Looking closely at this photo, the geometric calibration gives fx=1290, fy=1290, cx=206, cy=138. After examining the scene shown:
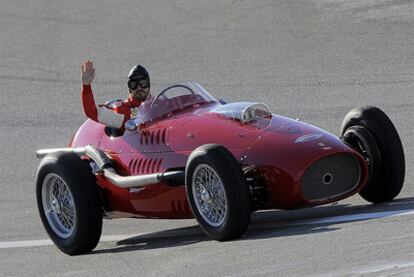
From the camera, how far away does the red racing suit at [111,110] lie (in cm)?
1133

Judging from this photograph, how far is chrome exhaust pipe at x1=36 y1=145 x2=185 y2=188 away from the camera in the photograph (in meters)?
10.2

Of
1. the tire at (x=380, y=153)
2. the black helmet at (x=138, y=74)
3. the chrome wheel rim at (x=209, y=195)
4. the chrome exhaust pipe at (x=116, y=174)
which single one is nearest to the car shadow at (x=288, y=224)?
the tire at (x=380, y=153)

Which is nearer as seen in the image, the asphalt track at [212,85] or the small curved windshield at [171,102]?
the asphalt track at [212,85]

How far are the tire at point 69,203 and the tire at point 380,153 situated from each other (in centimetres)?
222

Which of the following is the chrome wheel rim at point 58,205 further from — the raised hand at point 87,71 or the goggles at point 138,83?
the goggles at point 138,83

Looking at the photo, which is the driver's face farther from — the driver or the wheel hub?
the wheel hub

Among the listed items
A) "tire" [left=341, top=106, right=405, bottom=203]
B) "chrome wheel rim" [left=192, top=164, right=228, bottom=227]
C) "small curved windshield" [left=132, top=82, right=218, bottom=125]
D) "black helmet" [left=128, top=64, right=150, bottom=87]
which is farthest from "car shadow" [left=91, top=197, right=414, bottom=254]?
"black helmet" [left=128, top=64, right=150, bottom=87]

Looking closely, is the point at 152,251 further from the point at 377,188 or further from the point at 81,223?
the point at 377,188

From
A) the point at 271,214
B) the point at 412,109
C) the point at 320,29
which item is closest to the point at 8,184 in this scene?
the point at 271,214

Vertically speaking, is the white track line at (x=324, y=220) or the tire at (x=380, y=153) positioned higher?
the tire at (x=380, y=153)

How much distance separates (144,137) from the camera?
10.9 m

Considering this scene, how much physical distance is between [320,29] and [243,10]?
1.72m

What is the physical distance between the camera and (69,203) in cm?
1100

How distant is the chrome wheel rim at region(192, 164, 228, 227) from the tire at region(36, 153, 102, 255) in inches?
45.4
